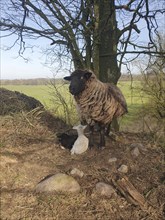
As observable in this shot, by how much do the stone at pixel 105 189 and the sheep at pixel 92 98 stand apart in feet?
4.45

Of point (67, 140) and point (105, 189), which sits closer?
point (105, 189)

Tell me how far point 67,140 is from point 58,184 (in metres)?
1.65

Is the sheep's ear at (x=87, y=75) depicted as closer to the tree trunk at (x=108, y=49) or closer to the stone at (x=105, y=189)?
the stone at (x=105, y=189)

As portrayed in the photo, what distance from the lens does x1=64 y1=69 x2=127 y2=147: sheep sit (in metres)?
5.09

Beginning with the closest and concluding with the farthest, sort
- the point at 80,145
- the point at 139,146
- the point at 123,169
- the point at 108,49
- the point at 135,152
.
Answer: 1. the point at 123,169
2. the point at 80,145
3. the point at 135,152
4. the point at 139,146
5. the point at 108,49

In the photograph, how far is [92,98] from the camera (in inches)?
207

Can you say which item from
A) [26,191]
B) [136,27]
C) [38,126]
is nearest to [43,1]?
[136,27]

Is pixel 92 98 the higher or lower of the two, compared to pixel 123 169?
higher

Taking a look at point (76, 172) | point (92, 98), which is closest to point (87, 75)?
point (92, 98)

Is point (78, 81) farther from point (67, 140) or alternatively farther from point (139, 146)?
point (139, 146)

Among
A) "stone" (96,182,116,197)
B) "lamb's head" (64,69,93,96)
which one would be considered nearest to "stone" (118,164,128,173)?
"stone" (96,182,116,197)

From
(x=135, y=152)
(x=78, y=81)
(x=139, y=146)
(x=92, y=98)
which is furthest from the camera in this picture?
(x=139, y=146)

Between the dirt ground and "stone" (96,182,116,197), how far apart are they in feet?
0.21

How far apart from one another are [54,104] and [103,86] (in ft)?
12.8
